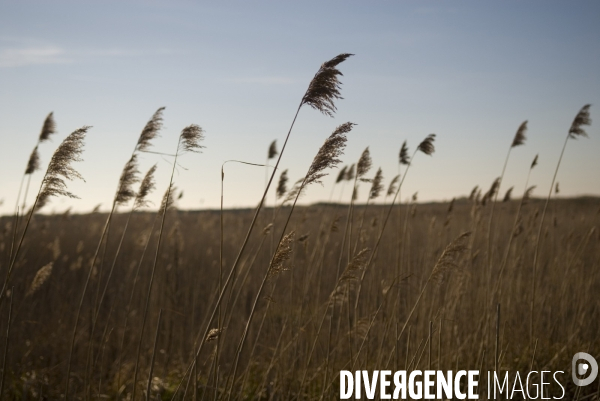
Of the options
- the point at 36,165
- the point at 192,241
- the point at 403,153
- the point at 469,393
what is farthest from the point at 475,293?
the point at 192,241

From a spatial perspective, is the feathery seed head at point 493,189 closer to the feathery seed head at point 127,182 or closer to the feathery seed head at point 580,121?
the feathery seed head at point 580,121

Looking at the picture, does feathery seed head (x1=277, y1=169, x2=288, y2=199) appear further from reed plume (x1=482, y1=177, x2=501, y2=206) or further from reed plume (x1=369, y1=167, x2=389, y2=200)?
reed plume (x1=482, y1=177, x2=501, y2=206)

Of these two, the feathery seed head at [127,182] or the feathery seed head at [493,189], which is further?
the feathery seed head at [493,189]

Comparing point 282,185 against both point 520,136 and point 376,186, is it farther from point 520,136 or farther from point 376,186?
point 520,136

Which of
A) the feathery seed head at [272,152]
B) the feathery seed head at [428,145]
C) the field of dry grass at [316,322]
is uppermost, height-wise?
the feathery seed head at [272,152]

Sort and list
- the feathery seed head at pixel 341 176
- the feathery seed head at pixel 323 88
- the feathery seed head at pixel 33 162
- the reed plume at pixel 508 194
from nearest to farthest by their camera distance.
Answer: the feathery seed head at pixel 323 88 → the feathery seed head at pixel 33 162 → the feathery seed head at pixel 341 176 → the reed plume at pixel 508 194

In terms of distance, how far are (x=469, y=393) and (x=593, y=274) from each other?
376 centimetres

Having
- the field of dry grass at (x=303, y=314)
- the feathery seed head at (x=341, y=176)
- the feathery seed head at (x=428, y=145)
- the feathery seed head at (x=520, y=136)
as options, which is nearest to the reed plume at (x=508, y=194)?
the field of dry grass at (x=303, y=314)

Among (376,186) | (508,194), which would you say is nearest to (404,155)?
(376,186)

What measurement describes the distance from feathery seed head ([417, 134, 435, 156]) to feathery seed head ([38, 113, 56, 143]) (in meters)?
2.71

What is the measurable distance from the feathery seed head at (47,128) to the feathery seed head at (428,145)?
2706 millimetres

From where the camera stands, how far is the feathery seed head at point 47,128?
3.87 metres

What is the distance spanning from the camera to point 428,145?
13.4 feet

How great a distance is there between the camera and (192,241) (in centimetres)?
1198
